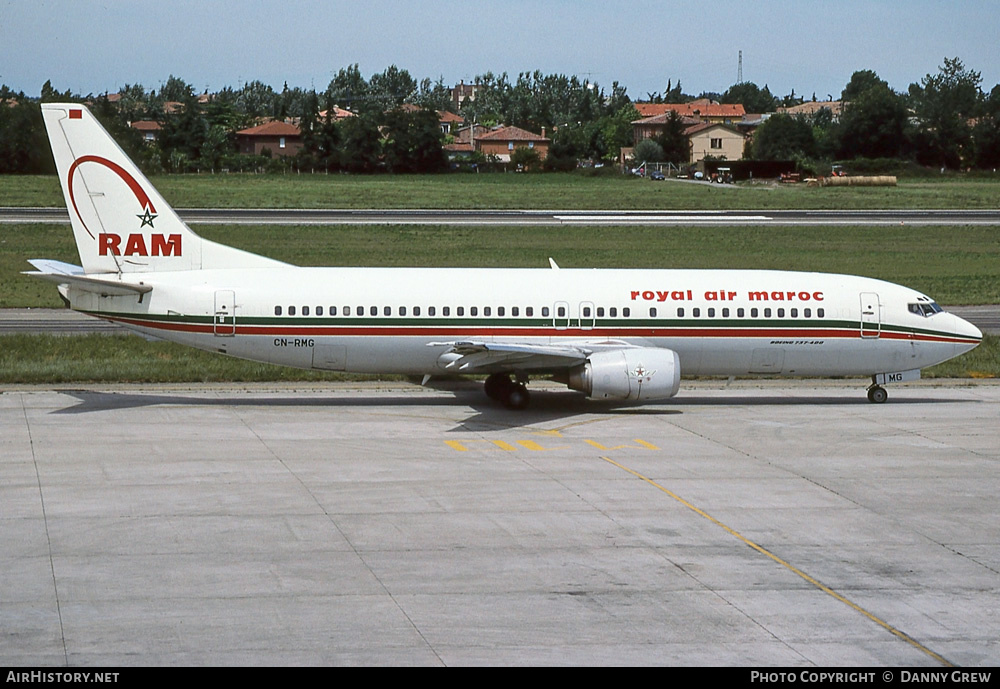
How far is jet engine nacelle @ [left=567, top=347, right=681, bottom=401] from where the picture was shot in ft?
102

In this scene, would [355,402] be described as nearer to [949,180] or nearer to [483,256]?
[483,256]

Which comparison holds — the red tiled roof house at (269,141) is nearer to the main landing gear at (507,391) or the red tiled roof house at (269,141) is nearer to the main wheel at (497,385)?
the main wheel at (497,385)

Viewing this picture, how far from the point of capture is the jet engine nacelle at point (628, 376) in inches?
1219

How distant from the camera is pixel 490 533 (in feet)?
68.7

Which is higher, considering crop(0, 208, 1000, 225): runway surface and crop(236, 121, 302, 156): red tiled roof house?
crop(236, 121, 302, 156): red tiled roof house

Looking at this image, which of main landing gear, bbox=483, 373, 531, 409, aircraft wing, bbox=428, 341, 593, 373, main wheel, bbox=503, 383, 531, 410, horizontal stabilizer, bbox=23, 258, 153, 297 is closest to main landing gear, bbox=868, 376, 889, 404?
aircraft wing, bbox=428, 341, 593, 373

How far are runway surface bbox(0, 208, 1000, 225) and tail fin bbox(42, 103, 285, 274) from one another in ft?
160

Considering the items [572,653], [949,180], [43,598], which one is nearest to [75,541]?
[43,598]

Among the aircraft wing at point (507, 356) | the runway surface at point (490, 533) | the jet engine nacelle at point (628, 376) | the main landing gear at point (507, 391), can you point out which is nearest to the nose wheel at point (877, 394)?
the runway surface at point (490, 533)

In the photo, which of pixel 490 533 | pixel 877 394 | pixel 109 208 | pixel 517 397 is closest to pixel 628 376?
pixel 517 397

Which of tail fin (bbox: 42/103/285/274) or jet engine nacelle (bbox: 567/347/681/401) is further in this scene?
tail fin (bbox: 42/103/285/274)

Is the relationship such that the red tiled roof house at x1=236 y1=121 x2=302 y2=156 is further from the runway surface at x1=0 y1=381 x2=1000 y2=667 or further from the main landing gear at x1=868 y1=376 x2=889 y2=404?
the main landing gear at x1=868 y1=376 x2=889 y2=404

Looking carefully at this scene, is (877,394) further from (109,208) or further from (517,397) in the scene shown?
(109,208)

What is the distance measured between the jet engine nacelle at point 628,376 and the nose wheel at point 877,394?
7108mm
